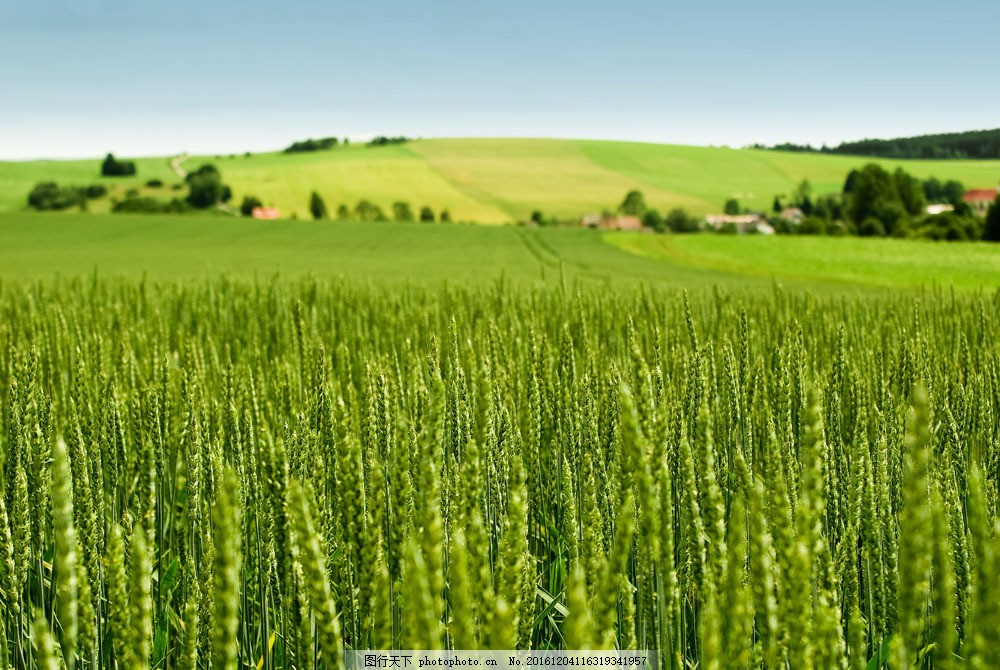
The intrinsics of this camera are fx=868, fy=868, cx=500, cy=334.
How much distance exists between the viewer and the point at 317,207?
66.0 metres

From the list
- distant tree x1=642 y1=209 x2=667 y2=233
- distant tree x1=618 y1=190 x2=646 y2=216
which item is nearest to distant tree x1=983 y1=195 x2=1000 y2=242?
distant tree x1=642 y1=209 x2=667 y2=233

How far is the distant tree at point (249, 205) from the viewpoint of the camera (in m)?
68.9

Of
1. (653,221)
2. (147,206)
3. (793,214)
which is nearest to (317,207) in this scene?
(147,206)

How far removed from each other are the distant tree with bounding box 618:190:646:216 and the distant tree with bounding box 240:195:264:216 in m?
29.2

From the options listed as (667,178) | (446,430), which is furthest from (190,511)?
(667,178)

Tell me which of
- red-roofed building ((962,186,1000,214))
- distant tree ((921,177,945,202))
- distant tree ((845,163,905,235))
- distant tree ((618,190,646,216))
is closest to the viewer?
distant tree ((845,163,905,235))

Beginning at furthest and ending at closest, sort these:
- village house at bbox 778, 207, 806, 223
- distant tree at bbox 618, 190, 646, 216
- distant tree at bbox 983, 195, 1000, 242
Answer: village house at bbox 778, 207, 806, 223 → distant tree at bbox 618, 190, 646, 216 → distant tree at bbox 983, 195, 1000, 242

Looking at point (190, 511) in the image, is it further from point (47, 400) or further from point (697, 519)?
point (697, 519)

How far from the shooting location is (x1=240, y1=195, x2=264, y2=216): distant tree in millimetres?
68875

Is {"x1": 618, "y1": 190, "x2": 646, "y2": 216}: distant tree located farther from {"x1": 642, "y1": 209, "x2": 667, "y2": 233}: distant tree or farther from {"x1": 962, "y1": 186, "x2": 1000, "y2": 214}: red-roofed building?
{"x1": 962, "y1": 186, "x2": 1000, "y2": 214}: red-roofed building

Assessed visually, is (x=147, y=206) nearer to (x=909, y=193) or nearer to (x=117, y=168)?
(x=117, y=168)

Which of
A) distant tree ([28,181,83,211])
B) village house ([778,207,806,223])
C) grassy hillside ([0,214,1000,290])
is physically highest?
distant tree ([28,181,83,211])

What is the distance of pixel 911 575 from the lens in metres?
0.79

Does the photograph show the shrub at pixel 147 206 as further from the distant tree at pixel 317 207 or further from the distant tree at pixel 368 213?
the distant tree at pixel 368 213
